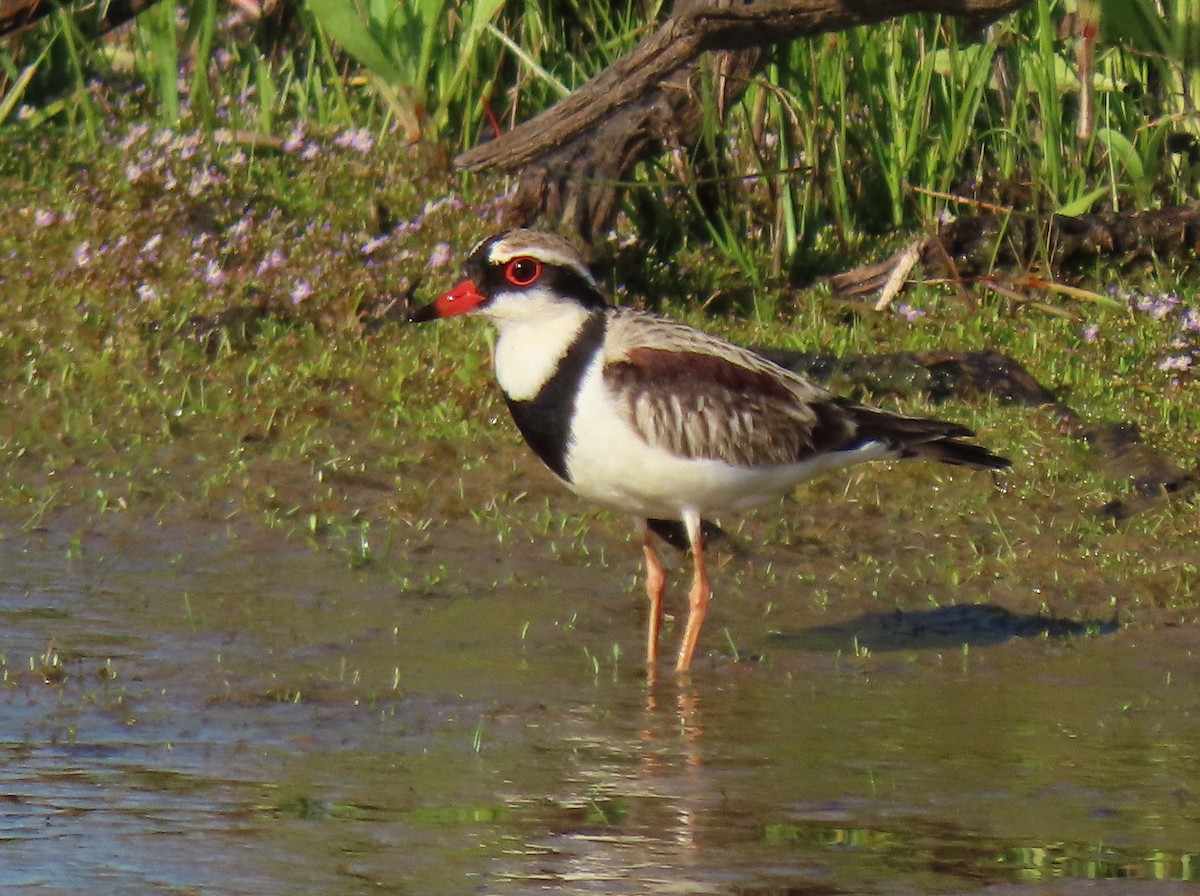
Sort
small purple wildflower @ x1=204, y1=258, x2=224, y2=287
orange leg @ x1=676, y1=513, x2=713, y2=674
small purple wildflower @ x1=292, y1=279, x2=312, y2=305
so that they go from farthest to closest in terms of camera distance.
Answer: small purple wildflower @ x1=204, y1=258, x2=224, y2=287 → small purple wildflower @ x1=292, y1=279, x2=312, y2=305 → orange leg @ x1=676, y1=513, x2=713, y2=674

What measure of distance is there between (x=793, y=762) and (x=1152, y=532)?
2697mm

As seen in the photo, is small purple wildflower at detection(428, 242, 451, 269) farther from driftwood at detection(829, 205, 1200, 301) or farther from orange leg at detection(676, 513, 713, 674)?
orange leg at detection(676, 513, 713, 674)

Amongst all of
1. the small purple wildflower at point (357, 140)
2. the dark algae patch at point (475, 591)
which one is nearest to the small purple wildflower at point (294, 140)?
the dark algae patch at point (475, 591)

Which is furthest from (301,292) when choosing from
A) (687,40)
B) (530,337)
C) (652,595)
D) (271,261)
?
(652,595)

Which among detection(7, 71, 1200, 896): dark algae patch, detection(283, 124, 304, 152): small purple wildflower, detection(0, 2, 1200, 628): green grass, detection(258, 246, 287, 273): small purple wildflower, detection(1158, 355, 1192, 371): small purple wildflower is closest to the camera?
detection(7, 71, 1200, 896): dark algae patch

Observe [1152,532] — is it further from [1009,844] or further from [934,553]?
[1009,844]

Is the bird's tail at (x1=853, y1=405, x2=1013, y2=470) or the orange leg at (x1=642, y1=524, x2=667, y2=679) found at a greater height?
the bird's tail at (x1=853, y1=405, x2=1013, y2=470)

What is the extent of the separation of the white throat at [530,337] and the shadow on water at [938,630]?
1110 millimetres

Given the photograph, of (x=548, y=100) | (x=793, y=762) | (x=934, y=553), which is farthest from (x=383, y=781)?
(x=548, y=100)

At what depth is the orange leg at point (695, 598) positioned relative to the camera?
19.8 ft

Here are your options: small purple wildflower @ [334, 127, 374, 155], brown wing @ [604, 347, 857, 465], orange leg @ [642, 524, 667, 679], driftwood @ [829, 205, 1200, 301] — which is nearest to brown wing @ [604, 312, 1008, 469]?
brown wing @ [604, 347, 857, 465]

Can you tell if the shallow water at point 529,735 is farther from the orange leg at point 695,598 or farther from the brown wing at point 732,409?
the brown wing at point 732,409

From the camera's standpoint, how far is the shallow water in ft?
13.3

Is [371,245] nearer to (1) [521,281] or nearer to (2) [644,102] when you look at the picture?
(2) [644,102]
